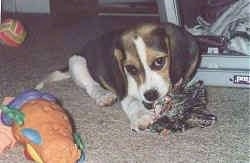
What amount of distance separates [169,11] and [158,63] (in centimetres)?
44

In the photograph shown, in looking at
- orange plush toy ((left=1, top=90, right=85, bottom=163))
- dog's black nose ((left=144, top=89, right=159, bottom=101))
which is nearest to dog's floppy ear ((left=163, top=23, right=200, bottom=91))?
dog's black nose ((left=144, top=89, right=159, bottom=101))

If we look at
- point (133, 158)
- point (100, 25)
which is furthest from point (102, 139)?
point (100, 25)

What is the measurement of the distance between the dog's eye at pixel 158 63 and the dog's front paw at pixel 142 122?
0.71ft

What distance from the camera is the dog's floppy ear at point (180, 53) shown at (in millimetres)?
1993

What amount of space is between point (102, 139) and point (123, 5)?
2171mm

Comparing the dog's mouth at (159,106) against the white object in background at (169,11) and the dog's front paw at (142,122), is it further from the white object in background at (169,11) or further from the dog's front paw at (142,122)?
the white object in background at (169,11)

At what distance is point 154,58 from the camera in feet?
6.32

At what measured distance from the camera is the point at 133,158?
1579 millimetres

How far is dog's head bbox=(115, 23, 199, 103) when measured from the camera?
1.93m

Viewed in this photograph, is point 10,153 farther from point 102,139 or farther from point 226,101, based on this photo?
point 226,101

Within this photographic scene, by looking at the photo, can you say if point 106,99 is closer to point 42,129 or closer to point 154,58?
point 154,58

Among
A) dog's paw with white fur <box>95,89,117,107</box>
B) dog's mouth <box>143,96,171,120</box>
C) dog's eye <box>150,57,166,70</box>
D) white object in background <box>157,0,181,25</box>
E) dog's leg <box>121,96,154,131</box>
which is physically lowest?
dog's paw with white fur <box>95,89,117,107</box>

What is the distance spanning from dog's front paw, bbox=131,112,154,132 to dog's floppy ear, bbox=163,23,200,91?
243mm

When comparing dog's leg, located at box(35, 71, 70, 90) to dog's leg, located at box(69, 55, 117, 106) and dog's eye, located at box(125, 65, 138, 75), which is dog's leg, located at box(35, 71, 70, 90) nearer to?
dog's leg, located at box(69, 55, 117, 106)
